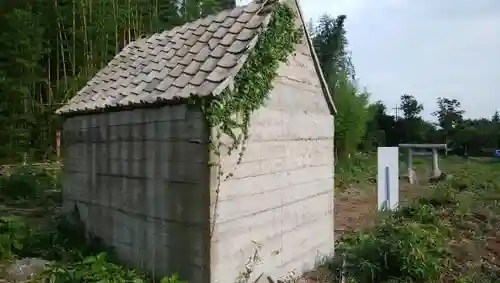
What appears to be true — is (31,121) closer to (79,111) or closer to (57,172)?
(57,172)

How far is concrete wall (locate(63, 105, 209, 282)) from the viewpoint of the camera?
14.2ft

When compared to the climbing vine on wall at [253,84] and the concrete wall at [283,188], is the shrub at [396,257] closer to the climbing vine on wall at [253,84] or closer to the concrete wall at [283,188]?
the concrete wall at [283,188]

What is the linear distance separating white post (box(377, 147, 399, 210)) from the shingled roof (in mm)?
4004

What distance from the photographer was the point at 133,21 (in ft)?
56.8

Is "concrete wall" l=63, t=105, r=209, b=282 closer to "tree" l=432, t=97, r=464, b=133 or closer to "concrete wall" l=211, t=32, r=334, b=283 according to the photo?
"concrete wall" l=211, t=32, r=334, b=283

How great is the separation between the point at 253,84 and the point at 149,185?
1.56m

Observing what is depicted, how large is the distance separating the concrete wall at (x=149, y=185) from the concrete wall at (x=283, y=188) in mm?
260

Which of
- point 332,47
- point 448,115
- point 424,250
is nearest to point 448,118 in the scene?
point 448,115

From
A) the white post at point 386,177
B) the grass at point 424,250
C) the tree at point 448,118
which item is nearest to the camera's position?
the grass at point 424,250

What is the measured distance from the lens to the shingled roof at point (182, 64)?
4559 mm

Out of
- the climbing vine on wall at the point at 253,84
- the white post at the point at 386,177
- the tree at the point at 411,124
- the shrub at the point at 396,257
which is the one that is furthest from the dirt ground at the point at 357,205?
the tree at the point at 411,124

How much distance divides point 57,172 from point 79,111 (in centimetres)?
835

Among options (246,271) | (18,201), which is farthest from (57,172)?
(246,271)

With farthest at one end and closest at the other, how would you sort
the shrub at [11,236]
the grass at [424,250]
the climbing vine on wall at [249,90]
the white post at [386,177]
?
1. the white post at [386,177]
2. the grass at [424,250]
3. the shrub at [11,236]
4. the climbing vine on wall at [249,90]
